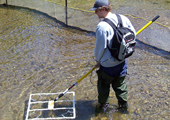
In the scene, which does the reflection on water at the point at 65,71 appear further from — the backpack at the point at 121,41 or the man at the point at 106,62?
the backpack at the point at 121,41

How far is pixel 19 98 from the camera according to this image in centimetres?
355

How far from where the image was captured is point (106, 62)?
8.34 ft

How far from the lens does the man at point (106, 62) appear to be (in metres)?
2.33

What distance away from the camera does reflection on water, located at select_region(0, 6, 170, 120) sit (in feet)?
10.9

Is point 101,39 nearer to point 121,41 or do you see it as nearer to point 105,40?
point 105,40

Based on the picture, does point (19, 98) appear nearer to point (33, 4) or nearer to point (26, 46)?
point (26, 46)

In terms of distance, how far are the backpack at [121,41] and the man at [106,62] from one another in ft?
0.18

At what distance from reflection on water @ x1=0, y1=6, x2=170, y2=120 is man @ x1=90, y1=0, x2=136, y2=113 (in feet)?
1.46

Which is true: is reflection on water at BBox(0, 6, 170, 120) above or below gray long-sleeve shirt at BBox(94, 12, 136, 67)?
below

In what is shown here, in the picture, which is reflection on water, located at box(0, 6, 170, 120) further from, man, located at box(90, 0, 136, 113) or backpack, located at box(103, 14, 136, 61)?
backpack, located at box(103, 14, 136, 61)

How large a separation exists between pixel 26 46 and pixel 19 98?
2512 mm

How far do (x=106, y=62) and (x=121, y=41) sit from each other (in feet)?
1.35

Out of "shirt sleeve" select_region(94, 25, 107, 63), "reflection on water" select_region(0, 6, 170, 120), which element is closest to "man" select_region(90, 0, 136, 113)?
"shirt sleeve" select_region(94, 25, 107, 63)

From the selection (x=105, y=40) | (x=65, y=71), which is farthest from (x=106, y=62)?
(x=65, y=71)
